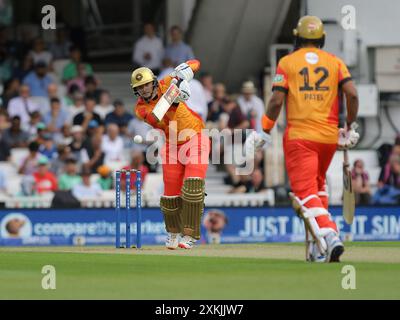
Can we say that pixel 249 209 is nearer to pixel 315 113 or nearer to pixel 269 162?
pixel 269 162

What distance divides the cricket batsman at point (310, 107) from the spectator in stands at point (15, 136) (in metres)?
10.1

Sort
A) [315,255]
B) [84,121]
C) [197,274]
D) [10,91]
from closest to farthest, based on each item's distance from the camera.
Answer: [197,274]
[315,255]
[84,121]
[10,91]

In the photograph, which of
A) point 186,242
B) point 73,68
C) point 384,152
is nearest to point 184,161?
point 186,242

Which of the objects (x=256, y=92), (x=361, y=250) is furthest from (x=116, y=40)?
(x=361, y=250)

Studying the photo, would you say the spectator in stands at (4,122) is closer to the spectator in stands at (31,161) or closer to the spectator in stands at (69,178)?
the spectator in stands at (31,161)

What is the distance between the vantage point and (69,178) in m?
20.7

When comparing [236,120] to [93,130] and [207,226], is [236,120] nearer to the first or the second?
[93,130]

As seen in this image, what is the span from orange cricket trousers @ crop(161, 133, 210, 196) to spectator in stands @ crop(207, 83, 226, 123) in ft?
27.9

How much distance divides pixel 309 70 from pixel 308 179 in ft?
3.11

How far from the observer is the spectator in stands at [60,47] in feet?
79.3

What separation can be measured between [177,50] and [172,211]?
983cm

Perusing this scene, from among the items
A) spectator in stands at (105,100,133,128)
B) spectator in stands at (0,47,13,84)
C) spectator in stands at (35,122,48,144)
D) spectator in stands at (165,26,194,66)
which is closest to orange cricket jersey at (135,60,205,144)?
spectator in stands at (35,122,48,144)

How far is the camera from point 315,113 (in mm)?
12094

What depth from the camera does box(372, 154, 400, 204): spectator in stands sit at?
832 inches
